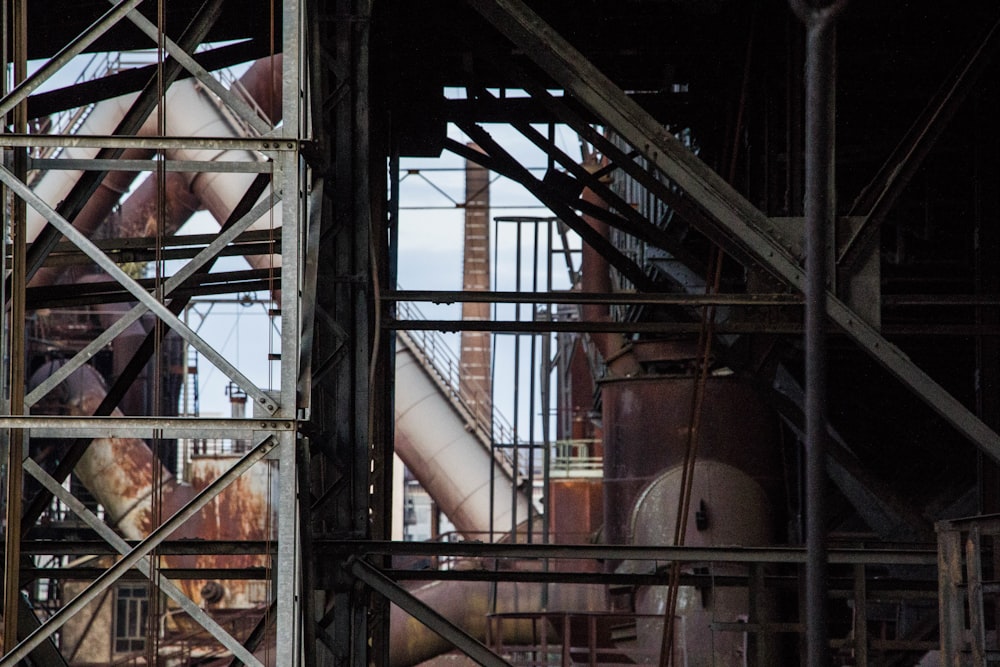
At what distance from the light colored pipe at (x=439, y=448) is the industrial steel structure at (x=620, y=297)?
282 inches

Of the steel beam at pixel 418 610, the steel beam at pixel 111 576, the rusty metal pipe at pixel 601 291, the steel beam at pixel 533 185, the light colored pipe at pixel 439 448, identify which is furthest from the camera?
the light colored pipe at pixel 439 448

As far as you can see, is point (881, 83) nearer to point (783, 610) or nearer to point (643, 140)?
point (643, 140)

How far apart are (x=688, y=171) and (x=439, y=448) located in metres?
19.5

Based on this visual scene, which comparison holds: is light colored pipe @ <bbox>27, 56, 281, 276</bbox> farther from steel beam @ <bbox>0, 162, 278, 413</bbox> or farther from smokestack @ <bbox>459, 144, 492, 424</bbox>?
steel beam @ <bbox>0, 162, 278, 413</bbox>

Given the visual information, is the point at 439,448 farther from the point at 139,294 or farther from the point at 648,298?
the point at 139,294

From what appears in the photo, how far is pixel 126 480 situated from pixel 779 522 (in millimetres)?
15883

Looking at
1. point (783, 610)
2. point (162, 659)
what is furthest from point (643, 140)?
point (162, 659)

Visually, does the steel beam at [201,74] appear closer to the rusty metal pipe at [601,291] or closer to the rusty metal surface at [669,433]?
the rusty metal pipe at [601,291]

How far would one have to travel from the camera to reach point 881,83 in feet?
35.9

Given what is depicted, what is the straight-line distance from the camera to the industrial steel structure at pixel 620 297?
6348mm

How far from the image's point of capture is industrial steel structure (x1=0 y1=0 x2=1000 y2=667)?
250 inches

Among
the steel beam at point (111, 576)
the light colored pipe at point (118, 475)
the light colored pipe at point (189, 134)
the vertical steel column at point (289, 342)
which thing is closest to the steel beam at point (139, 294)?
the vertical steel column at point (289, 342)

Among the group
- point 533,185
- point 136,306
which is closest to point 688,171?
point 136,306

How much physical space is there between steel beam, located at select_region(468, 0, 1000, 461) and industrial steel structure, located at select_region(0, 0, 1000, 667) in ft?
0.06
